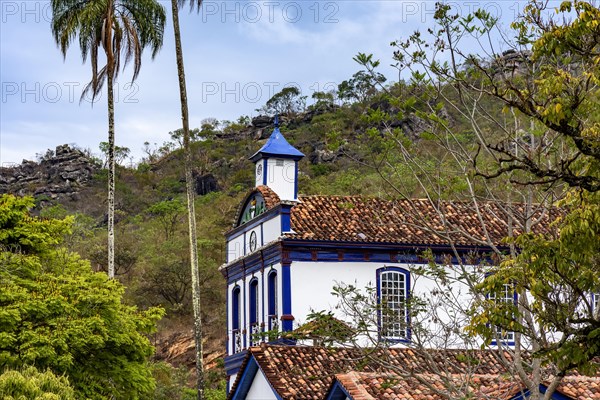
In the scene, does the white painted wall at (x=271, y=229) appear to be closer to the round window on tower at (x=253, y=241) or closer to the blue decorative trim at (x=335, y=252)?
the blue decorative trim at (x=335, y=252)

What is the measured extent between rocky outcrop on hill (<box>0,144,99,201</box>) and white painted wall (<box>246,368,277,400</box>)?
56169 millimetres

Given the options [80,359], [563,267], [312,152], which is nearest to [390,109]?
[312,152]

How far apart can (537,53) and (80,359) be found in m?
14.8

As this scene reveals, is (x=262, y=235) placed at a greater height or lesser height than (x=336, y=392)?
greater

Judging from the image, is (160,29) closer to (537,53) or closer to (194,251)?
(194,251)

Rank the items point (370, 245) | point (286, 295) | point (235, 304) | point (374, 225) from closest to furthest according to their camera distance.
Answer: point (286, 295)
point (370, 245)
point (374, 225)
point (235, 304)

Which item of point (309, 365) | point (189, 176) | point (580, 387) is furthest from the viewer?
point (189, 176)

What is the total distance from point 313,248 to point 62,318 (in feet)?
22.5

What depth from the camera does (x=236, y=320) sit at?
2848 centimetres

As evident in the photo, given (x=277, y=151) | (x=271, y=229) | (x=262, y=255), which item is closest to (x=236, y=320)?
(x=262, y=255)

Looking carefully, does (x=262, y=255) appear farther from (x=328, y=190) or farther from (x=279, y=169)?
(x=328, y=190)

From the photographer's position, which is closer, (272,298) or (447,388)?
(447,388)

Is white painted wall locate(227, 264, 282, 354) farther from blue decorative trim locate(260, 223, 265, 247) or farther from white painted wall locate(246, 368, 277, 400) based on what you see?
white painted wall locate(246, 368, 277, 400)

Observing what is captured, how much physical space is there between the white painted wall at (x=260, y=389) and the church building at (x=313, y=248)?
3.07 m
